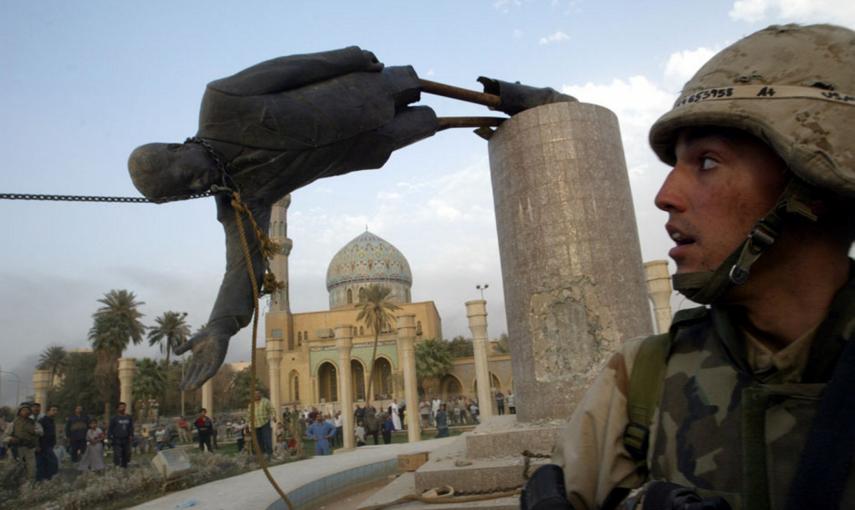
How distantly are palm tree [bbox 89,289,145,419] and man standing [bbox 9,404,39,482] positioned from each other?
1204 inches

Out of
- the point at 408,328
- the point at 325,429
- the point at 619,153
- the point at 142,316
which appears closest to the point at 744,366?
the point at 619,153

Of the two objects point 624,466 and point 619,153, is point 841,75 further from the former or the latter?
point 619,153

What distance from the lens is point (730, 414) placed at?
48.6 inches

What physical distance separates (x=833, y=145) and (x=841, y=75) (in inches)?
7.3

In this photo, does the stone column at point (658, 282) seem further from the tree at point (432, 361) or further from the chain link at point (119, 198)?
the tree at point (432, 361)

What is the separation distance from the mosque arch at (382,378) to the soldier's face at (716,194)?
46661 millimetres

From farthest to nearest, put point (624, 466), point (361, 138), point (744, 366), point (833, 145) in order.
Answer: point (361, 138) < point (624, 466) < point (744, 366) < point (833, 145)

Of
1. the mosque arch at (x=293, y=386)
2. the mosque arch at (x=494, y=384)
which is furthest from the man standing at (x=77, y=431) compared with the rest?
the mosque arch at (x=293, y=386)

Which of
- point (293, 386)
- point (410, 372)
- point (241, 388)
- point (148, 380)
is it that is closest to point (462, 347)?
point (293, 386)

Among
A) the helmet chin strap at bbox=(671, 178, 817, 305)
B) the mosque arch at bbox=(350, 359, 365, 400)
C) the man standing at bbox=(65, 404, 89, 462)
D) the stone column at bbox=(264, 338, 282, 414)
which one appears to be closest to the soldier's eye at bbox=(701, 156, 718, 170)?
the helmet chin strap at bbox=(671, 178, 817, 305)

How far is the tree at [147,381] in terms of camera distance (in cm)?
3906

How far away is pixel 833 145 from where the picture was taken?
113 centimetres

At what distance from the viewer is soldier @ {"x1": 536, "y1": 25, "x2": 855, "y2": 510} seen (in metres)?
1.11

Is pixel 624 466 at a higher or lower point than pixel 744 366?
lower
